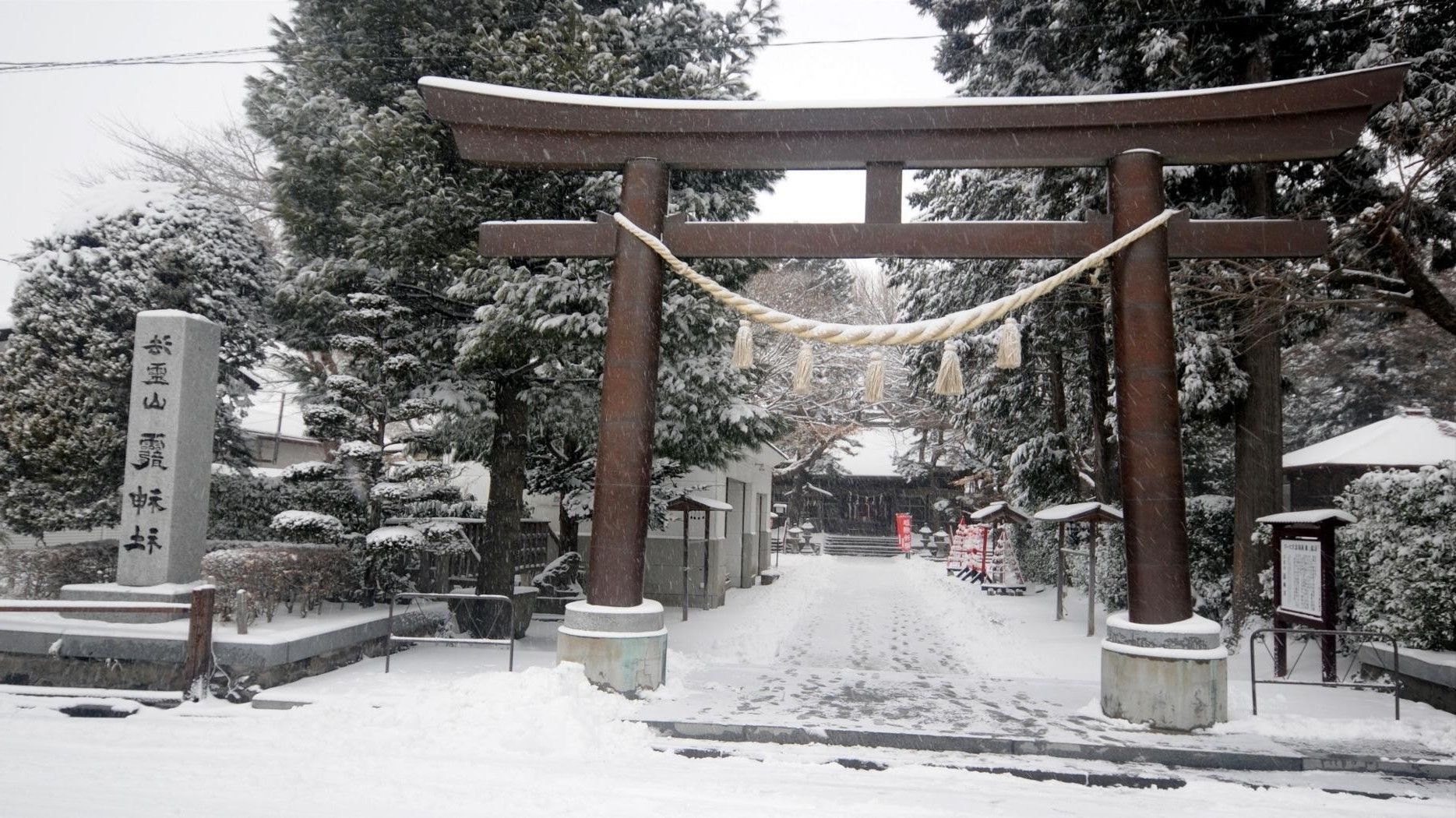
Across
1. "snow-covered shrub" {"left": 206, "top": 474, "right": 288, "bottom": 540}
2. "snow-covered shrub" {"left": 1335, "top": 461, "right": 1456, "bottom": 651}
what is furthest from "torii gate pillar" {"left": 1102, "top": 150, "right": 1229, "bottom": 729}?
"snow-covered shrub" {"left": 206, "top": 474, "right": 288, "bottom": 540}

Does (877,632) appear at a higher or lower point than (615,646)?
lower

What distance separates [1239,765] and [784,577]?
64.1 ft

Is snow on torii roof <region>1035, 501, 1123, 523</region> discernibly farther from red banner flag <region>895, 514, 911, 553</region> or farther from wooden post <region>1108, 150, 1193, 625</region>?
red banner flag <region>895, 514, 911, 553</region>

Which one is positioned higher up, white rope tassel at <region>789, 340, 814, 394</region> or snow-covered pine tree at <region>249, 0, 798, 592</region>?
snow-covered pine tree at <region>249, 0, 798, 592</region>

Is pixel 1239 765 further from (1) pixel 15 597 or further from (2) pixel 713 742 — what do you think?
(1) pixel 15 597

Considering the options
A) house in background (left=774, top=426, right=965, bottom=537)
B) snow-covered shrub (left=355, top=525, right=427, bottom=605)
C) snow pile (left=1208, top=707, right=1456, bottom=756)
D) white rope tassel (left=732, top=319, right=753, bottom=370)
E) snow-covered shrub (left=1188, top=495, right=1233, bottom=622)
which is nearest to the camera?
snow pile (left=1208, top=707, right=1456, bottom=756)

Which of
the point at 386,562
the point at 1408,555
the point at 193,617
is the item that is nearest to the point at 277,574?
the point at 193,617

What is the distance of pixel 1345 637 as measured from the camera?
10453 millimetres

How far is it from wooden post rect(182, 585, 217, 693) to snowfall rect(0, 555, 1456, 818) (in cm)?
27

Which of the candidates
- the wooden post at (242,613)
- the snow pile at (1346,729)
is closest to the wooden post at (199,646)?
the wooden post at (242,613)

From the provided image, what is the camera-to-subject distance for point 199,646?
7984 millimetres

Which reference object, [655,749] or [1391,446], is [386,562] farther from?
[1391,446]

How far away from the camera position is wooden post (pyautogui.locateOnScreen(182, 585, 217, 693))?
794cm

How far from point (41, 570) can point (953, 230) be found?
424 inches
